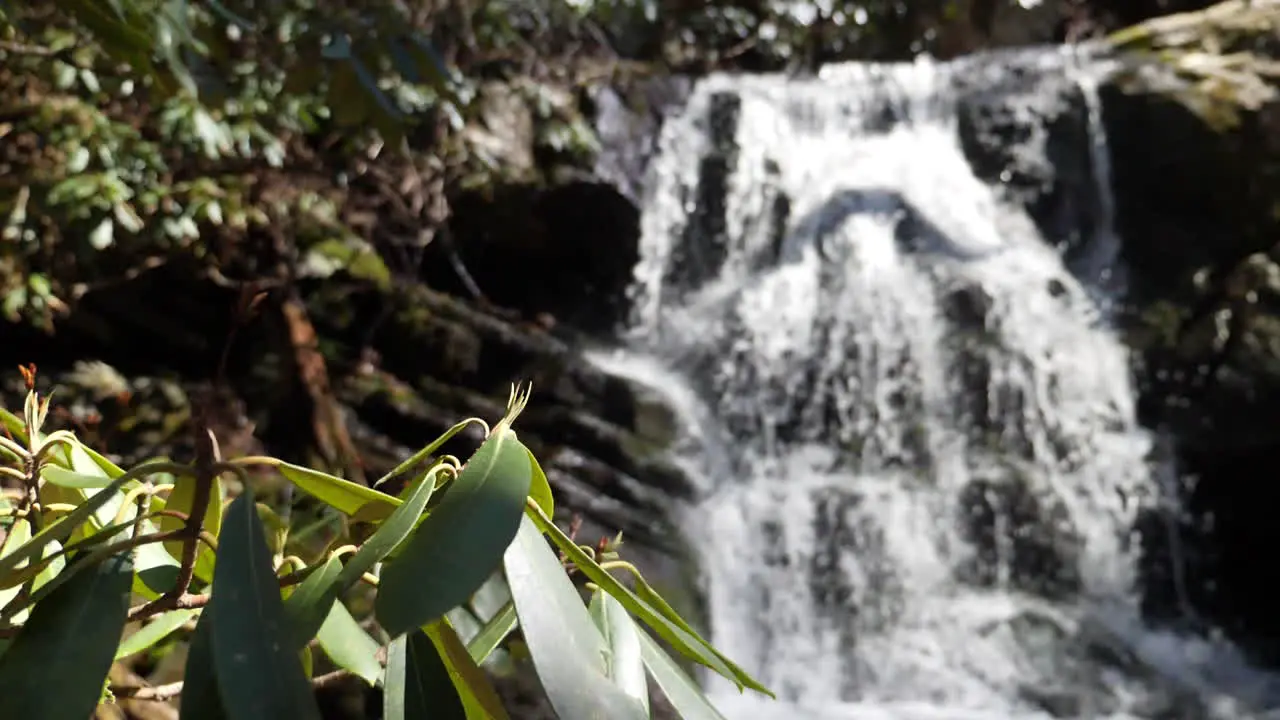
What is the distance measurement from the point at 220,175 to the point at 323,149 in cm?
74

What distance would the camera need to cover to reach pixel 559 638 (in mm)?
486

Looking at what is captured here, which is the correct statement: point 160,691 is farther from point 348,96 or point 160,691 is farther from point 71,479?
point 348,96

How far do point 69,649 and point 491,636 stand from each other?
1.03 ft

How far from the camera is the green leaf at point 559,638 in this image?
0.47 m

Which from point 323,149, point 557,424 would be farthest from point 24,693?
point 323,149

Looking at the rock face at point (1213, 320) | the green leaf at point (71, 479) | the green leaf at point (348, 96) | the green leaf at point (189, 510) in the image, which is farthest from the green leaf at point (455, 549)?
the rock face at point (1213, 320)

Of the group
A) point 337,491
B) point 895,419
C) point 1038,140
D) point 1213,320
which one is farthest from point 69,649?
point 1038,140

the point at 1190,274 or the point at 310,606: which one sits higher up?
the point at 1190,274

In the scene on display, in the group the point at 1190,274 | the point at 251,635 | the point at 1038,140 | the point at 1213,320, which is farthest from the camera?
the point at 1038,140

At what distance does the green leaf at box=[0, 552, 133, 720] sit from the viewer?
0.44 m

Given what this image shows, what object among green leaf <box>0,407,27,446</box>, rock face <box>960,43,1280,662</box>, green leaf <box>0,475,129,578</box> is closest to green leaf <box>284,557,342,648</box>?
green leaf <box>0,475,129,578</box>

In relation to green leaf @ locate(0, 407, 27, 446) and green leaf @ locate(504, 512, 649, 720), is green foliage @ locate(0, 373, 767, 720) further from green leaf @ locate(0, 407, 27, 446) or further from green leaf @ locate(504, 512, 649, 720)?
green leaf @ locate(0, 407, 27, 446)

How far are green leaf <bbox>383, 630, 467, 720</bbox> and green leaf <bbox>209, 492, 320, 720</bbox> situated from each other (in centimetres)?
9

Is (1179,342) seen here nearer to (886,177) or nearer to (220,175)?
(886,177)
